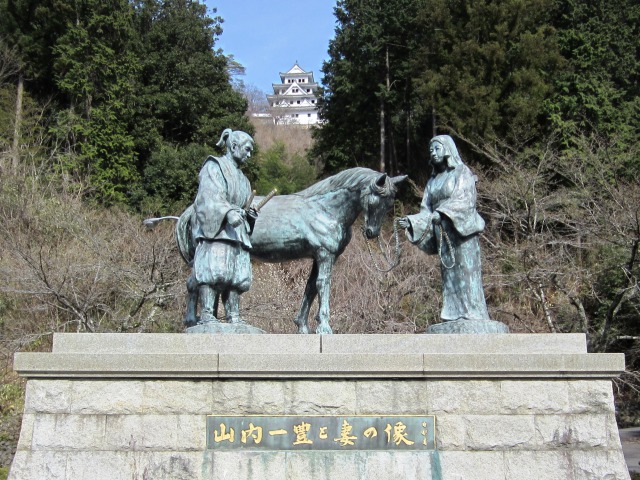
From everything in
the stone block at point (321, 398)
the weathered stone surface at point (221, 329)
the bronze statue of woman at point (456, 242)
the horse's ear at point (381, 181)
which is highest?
the horse's ear at point (381, 181)

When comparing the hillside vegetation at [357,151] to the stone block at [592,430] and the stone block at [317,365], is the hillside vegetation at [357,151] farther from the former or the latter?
A: the stone block at [317,365]

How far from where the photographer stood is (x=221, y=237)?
8.23m

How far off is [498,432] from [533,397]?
454mm

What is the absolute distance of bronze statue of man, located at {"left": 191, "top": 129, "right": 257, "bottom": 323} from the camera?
820 centimetres

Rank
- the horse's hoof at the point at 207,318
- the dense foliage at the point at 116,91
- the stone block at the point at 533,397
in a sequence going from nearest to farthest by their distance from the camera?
the stone block at the point at 533,397
the horse's hoof at the point at 207,318
the dense foliage at the point at 116,91

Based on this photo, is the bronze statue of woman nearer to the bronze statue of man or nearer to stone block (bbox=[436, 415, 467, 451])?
stone block (bbox=[436, 415, 467, 451])

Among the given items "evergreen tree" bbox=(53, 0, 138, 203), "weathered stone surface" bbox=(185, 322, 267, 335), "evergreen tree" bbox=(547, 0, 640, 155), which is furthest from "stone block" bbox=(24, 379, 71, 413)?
"evergreen tree" bbox=(53, 0, 138, 203)

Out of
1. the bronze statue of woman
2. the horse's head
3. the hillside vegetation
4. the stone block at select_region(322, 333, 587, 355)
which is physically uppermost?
the hillside vegetation

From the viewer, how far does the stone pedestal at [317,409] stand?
7.24 m

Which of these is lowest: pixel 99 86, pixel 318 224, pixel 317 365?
pixel 317 365

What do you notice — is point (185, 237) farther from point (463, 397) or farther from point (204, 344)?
point (463, 397)

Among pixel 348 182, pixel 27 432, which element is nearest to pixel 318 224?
pixel 348 182

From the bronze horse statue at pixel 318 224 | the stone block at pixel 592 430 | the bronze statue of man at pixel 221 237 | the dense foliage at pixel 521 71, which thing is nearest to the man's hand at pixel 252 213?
the bronze statue of man at pixel 221 237

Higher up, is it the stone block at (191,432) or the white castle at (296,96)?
the white castle at (296,96)
